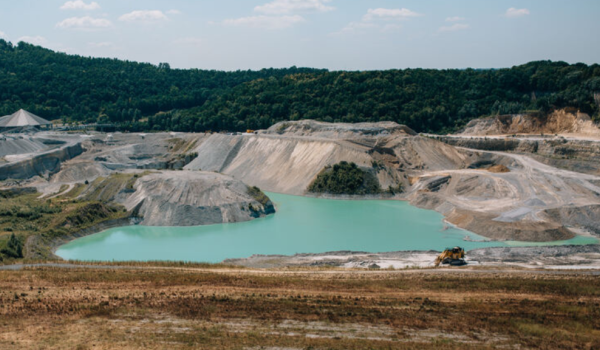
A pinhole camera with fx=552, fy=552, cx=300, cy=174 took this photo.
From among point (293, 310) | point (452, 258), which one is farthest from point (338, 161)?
point (293, 310)

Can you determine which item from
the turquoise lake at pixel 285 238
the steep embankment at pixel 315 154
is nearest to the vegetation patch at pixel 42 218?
the turquoise lake at pixel 285 238

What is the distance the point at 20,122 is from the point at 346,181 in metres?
66.0

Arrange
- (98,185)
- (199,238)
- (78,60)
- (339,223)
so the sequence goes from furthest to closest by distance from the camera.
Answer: (78,60) → (98,185) → (339,223) → (199,238)

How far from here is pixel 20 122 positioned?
327 feet

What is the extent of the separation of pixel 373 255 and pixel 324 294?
14.2m

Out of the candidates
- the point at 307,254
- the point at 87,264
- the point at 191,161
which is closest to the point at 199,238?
the point at 307,254

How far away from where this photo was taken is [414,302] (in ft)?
84.6

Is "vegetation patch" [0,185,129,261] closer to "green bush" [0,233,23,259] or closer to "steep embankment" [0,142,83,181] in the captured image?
"green bush" [0,233,23,259]

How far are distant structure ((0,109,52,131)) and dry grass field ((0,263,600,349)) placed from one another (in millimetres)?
78467

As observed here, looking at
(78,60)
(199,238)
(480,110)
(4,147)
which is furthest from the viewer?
(78,60)

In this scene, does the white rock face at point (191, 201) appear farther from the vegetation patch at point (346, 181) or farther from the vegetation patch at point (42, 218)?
the vegetation patch at point (346, 181)

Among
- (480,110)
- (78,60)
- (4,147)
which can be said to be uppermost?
(78,60)

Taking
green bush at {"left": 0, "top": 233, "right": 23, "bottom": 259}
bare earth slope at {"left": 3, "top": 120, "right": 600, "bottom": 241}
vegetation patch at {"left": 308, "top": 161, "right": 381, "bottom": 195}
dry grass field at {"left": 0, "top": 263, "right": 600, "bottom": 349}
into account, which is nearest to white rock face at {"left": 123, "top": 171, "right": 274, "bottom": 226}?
bare earth slope at {"left": 3, "top": 120, "right": 600, "bottom": 241}

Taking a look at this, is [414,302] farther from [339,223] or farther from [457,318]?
[339,223]
